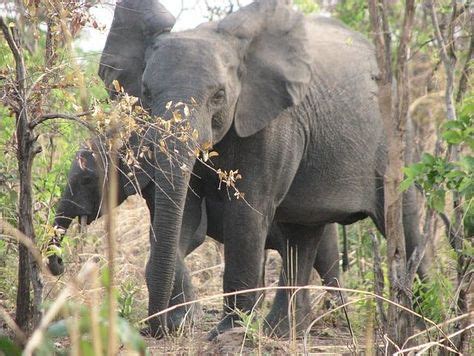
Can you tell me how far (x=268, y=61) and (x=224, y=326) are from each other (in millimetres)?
1609

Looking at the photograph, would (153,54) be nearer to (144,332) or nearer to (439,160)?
(144,332)

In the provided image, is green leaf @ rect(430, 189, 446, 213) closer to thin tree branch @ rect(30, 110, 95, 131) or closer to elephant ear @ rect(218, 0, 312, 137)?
thin tree branch @ rect(30, 110, 95, 131)

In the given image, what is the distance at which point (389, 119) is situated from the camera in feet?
16.3

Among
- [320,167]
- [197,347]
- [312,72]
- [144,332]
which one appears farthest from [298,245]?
[197,347]

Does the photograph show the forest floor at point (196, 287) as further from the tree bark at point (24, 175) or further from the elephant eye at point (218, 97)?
the elephant eye at point (218, 97)

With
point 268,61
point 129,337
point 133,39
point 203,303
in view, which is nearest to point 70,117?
point 129,337

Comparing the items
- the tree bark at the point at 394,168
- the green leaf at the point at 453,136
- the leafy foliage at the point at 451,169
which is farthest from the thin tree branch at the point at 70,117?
the green leaf at the point at 453,136

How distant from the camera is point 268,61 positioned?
726cm

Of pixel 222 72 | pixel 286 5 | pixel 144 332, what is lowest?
pixel 144 332

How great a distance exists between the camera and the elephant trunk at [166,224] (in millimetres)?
6133

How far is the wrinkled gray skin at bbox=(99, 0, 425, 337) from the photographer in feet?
21.1

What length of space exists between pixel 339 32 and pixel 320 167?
1.11 m

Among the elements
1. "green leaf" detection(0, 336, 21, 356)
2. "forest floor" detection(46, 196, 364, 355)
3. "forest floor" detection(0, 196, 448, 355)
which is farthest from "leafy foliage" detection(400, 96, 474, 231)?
"green leaf" detection(0, 336, 21, 356)

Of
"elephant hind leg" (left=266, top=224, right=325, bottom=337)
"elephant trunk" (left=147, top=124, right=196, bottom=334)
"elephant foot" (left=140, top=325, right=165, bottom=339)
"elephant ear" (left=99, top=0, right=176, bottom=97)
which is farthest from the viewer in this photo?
"elephant hind leg" (left=266, top=224, right=325, bottom=337)
